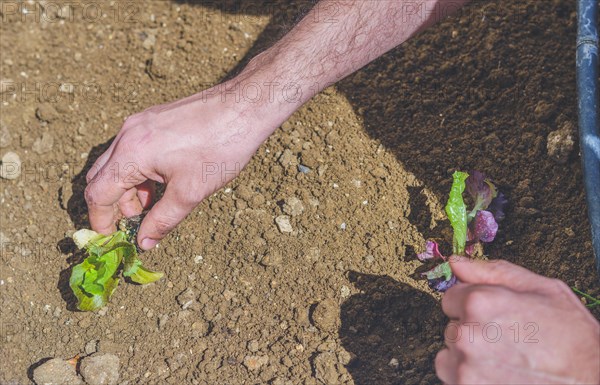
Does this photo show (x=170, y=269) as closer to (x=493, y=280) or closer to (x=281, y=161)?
(x=281, y=161)

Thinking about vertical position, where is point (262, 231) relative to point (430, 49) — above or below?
below

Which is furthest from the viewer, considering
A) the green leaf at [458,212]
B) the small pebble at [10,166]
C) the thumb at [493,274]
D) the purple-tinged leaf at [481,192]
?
the small pebble at [10,166]

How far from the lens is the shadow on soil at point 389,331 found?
2.11 m

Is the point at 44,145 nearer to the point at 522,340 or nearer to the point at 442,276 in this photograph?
the point at 442,276

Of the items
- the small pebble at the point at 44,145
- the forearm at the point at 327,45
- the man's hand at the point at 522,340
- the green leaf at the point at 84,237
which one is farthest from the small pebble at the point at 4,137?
the man's hand at the point at 522,340

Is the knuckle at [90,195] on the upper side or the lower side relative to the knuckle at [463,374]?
upper

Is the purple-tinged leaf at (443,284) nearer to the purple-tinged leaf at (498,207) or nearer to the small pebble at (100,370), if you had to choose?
the purple-tinged leaf at (498,207)

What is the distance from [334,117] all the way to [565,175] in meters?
0.87

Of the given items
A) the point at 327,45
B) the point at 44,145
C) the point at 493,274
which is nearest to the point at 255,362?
the point at 493,274

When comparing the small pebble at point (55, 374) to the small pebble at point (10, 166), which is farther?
the small pebble at point (10, 166)

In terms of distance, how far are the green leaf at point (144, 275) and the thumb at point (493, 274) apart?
102 centimetres

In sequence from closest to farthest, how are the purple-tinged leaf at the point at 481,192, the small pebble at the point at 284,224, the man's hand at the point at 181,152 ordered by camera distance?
1. the man's hand at the point at 181,152
2. the purple-tinged leaf at the point at 481,192
3. the small pebble at the point at 284,224

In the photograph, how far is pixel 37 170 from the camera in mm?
2732

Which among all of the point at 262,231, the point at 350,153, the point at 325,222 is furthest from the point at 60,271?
the point at 350,153
